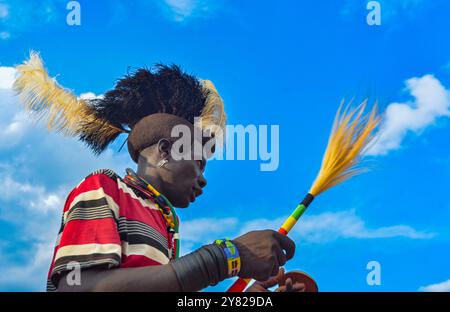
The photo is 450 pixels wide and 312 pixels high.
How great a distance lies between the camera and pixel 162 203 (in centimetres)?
530

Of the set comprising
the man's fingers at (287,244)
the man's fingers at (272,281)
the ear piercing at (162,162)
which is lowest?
the man's fingers at (272,281)

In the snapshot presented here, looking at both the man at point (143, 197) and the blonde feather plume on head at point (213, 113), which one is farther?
the blonde feather plume on head at point (213, 113)

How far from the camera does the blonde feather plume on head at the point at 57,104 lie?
6.38 m

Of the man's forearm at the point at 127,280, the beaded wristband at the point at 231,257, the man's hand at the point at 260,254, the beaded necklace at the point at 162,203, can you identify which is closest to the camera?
the man's forearm at the point at 127,280

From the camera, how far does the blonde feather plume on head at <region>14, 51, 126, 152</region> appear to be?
6.38 meters

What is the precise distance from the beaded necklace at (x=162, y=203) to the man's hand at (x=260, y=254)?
3.20 feet

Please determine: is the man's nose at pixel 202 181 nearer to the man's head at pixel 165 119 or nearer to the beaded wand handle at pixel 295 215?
the man's head at pixel 165 119

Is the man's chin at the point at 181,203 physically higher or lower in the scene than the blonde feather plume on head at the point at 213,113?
lower

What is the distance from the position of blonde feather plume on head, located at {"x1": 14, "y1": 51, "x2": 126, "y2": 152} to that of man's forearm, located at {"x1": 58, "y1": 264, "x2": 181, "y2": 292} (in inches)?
101

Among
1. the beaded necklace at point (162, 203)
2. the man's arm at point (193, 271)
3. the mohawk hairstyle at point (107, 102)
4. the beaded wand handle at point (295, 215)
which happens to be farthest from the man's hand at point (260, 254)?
the mohawk hairstyle at point (107, 102)

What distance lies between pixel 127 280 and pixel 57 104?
9.61 ft

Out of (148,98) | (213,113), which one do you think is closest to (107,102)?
(148,98)

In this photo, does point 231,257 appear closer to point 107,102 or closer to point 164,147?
point 164,147
